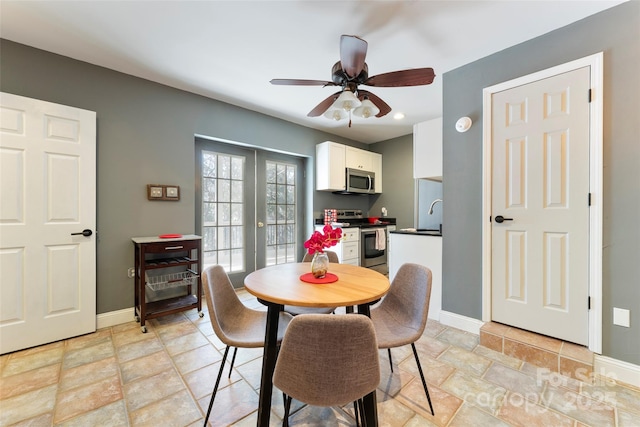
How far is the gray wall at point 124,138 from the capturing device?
226cm

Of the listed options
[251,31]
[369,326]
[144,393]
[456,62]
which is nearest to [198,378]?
[144,393]

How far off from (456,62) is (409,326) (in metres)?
2.39

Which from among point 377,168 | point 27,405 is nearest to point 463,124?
point 377,168

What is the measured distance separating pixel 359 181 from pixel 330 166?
0.76 meters

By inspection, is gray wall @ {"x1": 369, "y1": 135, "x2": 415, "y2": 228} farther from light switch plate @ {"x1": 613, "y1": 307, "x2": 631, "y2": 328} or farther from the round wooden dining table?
the round wooden dining table

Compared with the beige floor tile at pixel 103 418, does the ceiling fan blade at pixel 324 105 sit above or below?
above

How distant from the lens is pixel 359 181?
4699 mm

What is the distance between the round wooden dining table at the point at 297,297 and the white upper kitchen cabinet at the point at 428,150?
1820 mm

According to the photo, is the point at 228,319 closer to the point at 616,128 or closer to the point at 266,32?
the point at 266,32

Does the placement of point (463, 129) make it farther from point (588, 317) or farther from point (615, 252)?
point (588, 317)

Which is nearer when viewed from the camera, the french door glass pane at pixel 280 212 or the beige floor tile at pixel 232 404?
the beige floor tile at pixel 232 404

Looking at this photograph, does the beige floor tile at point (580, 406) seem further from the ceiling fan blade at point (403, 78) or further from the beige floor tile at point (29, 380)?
the beige floor tile at point (29, 380)

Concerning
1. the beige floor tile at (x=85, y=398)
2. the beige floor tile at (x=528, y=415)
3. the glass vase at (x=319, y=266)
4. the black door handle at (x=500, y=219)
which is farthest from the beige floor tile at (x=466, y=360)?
the beige floor tile at (x=85, y=398)

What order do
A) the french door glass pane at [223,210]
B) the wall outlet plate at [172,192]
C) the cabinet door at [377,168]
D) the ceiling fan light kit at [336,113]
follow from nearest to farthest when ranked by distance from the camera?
1. the ceiling fan light kit at [336,113]
2. the wall outlet plate at [172,192]
3. the french door glass pane at [223,210]
4. the cabinet door at [377,168]
